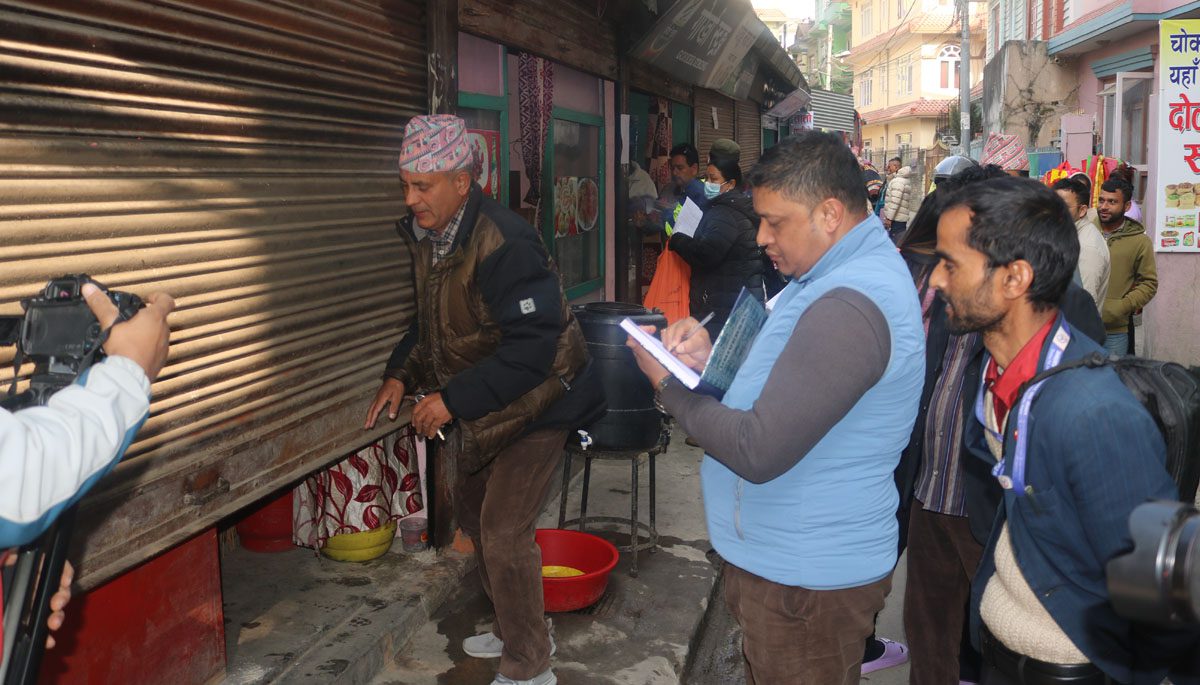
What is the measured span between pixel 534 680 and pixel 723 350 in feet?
6.13

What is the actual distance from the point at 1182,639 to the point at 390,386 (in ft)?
9.14

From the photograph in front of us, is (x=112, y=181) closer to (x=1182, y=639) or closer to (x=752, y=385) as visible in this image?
(x=752, y=385)

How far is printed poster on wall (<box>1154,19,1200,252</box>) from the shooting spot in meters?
8.66

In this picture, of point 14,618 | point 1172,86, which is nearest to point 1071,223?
point 14,618

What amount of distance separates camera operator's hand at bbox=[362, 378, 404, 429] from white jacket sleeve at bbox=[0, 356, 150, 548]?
2.11 metres

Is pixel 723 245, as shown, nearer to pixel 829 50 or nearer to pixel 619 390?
pixel 619 390

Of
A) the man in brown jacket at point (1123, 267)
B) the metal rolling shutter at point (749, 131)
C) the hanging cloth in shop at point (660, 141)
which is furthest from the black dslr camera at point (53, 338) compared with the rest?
the metal rolling shutter at point (749, 131)

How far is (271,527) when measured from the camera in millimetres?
4750

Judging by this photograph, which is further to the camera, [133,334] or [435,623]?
[435,623]

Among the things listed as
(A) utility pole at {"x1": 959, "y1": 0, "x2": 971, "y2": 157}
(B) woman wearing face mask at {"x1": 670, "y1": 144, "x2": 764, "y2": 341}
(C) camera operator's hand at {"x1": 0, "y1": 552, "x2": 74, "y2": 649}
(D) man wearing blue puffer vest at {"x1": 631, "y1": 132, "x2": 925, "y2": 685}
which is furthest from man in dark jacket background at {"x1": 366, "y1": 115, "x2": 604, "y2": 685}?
(A) utility pole at {"x1": 959, "y1": 0, "x2": 971, "y2": 157}

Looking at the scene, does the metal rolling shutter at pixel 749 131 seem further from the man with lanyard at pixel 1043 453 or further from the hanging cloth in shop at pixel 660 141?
the man with lanyard at pixel 1043 453

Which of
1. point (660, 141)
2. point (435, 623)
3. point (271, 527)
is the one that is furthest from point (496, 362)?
point (660, 141)

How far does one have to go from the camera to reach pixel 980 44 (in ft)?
181

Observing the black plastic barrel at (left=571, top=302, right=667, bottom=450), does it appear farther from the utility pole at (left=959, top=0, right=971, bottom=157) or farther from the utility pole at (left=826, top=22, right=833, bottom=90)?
the utility pole at (left=826, top=22, right=833, bottom=90)
